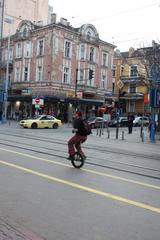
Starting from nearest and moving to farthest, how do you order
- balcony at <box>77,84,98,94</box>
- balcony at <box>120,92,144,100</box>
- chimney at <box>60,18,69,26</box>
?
chimney at <box>60,18,69,26</box> → balcony at <box>77,84,98,94</box> → balcony at <box>120,92,144,100</box>

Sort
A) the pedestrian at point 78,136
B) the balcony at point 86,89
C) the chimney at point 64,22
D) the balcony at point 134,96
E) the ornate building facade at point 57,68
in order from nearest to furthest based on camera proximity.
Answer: the pedestrian at point 78,136 → the ornate building facade at point 57,68 → the chimney at point 64,22 → the balcony at point 86,89 → the balcony at point 134,96

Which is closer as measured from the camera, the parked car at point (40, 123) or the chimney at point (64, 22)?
the parked car at point (40, 123)

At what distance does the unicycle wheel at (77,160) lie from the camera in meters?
11.1

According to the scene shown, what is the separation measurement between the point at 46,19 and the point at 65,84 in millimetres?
22443

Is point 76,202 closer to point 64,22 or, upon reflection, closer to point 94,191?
point 94,191

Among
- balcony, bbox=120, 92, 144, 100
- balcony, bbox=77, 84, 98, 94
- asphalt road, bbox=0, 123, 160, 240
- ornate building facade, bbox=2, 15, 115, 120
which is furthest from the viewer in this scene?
balcony, bbox=120, 92, 144, 100

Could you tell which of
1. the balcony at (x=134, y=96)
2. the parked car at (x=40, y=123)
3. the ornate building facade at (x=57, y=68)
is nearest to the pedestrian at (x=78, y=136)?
the parked car at (x=40, y=123)

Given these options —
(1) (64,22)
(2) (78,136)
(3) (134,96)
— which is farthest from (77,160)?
(3) (134,96)

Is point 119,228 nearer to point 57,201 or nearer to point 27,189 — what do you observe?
point 57,201

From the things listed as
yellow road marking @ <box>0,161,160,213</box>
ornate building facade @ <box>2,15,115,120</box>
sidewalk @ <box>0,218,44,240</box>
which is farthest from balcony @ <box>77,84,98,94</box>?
sidewalk @ <box>0,218,44,240</box>

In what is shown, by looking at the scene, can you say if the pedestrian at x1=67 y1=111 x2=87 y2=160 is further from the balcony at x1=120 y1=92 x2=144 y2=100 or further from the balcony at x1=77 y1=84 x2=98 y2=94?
the balcony at x1=120 y1=92 x2=144 y2=100

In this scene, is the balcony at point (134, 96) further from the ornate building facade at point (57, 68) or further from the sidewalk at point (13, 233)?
the sidewalk at point (13, 233)

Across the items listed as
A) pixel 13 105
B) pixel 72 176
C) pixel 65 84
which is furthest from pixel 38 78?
pixel 72 176

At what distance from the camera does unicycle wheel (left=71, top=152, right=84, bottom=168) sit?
11148 mm
